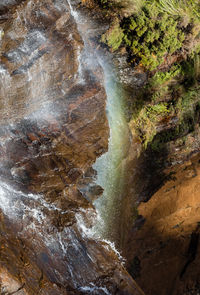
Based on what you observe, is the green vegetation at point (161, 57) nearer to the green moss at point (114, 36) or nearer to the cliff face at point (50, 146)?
the green moss at point (114, 36)

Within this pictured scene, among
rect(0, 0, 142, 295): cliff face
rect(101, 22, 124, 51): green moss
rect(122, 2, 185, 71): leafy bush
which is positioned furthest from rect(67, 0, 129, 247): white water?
rect(0, 0, 142, 295): cliff face

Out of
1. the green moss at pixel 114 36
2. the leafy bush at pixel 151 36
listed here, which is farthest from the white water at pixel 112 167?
the leafy bush at pixel 151 36

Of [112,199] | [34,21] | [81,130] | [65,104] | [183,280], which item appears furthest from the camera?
[112,199]

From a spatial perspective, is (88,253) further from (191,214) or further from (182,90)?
(182,90)

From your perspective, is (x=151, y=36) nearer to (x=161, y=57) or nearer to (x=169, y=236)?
(x=161, y=57)

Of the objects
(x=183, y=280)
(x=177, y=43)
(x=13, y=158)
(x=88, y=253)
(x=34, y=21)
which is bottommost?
(x=183, y=280)

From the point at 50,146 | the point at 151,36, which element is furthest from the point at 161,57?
the point at 50,146

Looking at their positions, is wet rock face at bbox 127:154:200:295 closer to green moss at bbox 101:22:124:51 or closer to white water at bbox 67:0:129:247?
white water at bbox 67:0:129:247

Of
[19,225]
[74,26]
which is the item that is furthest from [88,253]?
[74,26]
